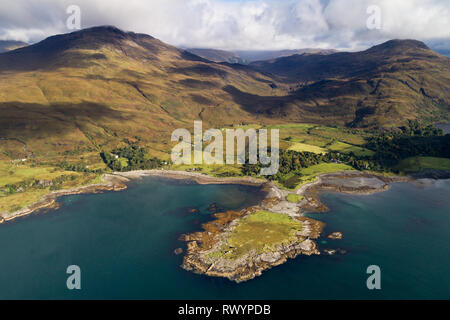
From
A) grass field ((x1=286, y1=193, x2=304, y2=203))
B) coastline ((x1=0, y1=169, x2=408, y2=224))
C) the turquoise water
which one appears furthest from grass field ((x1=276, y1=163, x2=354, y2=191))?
the turquoise water

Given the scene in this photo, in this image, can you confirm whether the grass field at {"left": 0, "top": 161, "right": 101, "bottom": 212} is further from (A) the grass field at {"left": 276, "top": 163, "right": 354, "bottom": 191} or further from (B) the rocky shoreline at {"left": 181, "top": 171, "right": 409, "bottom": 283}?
(A) the grass field at {"left": 276, "top": 163, "right": 354, "bottom": 191}

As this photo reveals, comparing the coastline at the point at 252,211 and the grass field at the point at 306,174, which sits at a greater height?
the grass field at the point at 306,174

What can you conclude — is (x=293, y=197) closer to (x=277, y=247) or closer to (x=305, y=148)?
(x=277, y=247)

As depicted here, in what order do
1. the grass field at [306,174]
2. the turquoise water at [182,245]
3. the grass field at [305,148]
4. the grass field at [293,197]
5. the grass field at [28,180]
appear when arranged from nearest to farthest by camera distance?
the turquoise water at [182,245] → the grass field at [293,197] → the grass field at [28,180] → the grass field at [306,174] → the grass field at [305,148]

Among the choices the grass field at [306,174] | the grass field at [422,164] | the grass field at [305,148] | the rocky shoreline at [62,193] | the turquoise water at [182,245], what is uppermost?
the grass field at [305,148]

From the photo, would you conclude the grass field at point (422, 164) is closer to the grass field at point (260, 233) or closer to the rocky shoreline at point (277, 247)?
the rocky shoreline at point (277, 247)

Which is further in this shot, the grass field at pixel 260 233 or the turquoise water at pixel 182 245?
the grass field at pixel 260 233

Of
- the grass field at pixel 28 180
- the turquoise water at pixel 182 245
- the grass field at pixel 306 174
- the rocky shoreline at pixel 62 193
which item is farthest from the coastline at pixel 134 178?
the turquoise water at pixel 182 245
